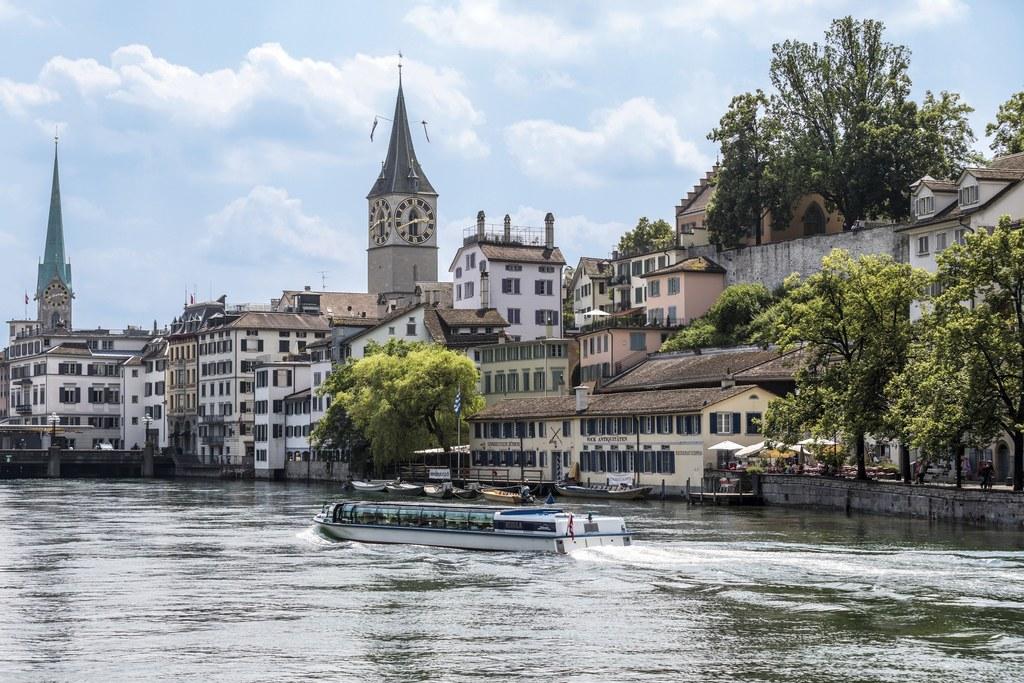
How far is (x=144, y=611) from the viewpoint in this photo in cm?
4650

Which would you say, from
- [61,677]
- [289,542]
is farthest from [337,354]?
[61,677]

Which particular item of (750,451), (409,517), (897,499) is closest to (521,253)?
(750,451)

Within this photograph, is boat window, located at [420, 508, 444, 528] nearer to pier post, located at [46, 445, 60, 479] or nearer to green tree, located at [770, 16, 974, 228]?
green tree, located at [770, 16, 974, 228]

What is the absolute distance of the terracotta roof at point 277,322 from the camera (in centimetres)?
17175

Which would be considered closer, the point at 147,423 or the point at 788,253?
the point at 788,253

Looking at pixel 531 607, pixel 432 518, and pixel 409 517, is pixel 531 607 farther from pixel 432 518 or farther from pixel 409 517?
pixel 409 517

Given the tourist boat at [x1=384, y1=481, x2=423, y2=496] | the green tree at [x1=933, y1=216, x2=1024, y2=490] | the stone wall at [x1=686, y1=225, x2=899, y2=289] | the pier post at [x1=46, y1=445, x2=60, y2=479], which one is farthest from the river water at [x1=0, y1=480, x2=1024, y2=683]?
the pier post at [x1=46, y1=445, x2=60, y2=479]

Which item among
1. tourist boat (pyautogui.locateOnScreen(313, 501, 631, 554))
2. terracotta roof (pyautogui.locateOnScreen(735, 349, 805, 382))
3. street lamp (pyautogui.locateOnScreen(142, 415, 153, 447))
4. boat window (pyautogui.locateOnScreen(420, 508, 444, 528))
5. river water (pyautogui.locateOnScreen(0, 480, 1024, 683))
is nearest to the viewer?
river water (pyautogui.locateOnScreen(0, 480, 1024, 683))

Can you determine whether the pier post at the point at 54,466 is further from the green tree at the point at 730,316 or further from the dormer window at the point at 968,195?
the dormer window at the point at 968,195

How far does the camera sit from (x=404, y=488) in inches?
4124

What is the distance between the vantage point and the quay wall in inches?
2613

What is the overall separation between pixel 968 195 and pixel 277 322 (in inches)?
3818

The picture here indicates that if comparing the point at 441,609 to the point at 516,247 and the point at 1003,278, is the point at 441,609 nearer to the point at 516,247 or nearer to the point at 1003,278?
the point at 1003,278

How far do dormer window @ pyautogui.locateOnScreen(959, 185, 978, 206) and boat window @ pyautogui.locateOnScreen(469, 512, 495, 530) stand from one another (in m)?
35.4
